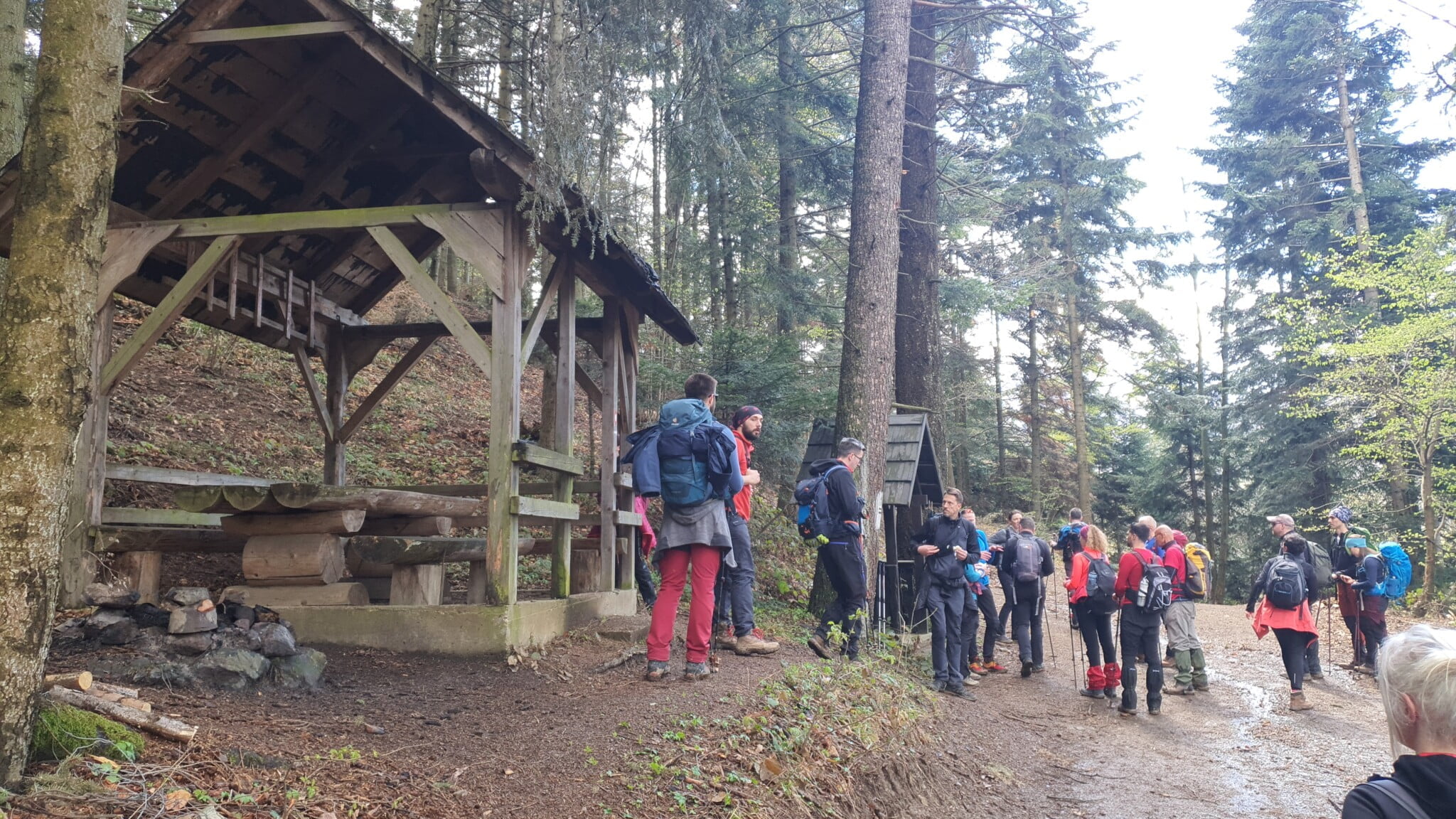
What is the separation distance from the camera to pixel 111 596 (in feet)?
19.6

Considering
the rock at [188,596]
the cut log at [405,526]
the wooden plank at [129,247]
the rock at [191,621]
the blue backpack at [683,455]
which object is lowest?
the rock at [191,621]

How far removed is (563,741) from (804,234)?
51.3 feet

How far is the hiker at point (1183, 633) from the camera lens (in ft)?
35.2

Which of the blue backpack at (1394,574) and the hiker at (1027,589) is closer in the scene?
the blue backpack at (1394,574)

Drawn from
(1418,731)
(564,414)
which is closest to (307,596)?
(564,414)

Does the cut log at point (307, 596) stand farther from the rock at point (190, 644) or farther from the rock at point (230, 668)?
the rock at point (230, 668)

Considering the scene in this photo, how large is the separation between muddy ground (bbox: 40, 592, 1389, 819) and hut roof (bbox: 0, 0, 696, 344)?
3.55 m

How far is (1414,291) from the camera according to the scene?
18484 millimetres

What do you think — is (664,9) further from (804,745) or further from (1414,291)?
(1414,291)

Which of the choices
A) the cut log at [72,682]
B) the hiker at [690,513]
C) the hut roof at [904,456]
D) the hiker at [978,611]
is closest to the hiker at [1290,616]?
the hiker at [978,611]

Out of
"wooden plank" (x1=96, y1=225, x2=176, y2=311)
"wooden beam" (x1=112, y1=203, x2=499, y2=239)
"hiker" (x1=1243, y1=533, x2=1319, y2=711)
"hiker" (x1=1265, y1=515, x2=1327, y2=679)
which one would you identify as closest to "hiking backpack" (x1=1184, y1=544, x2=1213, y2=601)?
"hiker" (x1=1243, y1=533, x2=1319, y2=711)

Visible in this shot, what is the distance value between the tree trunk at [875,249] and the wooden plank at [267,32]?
565cm

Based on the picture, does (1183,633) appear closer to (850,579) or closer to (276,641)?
(850,579)

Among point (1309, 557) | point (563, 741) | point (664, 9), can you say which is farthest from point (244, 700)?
point (1309, 557)
